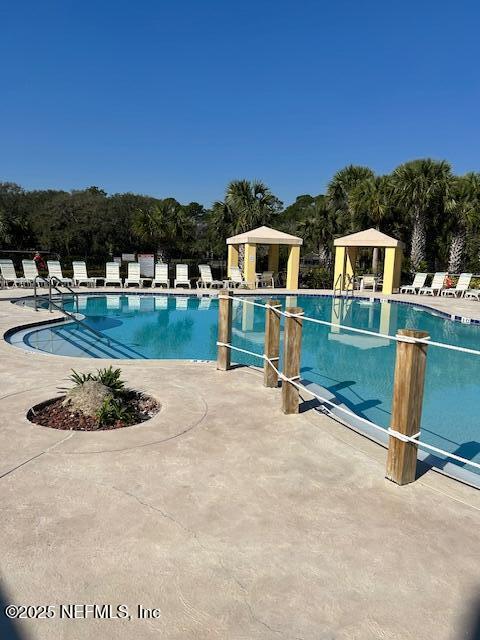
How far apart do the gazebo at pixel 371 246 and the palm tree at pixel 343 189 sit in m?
4.22

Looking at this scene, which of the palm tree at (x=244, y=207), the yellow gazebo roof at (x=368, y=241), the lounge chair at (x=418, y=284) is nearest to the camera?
the yellow gazebo roof at (x=368, y=241)

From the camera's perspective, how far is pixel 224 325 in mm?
5883

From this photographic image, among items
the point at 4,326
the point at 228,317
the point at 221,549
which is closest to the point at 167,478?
the point at 221,549

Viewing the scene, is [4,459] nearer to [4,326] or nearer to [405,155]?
[4,326]

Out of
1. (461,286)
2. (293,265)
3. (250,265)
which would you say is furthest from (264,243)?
(461,286)

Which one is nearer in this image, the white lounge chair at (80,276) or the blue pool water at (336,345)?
the blue pool water at (336,345)

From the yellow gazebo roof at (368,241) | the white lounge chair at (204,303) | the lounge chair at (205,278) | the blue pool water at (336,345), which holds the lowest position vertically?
the blue pool water at (336,345)

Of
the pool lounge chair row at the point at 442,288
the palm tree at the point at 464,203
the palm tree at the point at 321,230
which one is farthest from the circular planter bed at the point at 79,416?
the palm tree at the point at 321,230

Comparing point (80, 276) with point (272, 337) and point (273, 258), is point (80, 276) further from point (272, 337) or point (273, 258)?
point (272, 337)

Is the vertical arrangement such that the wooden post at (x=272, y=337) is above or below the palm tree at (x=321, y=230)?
below

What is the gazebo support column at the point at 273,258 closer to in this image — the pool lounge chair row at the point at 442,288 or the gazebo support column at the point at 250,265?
the gazebo support column at the point at 250,265

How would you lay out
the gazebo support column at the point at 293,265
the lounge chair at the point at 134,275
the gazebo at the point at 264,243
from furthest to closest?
the gazebo support column at the point at 293,265
the lounge chair at the point at 134,275
the gazebo at the point at 264,243

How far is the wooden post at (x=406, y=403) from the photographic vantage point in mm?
2936

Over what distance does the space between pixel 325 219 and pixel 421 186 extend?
19.0 feet
